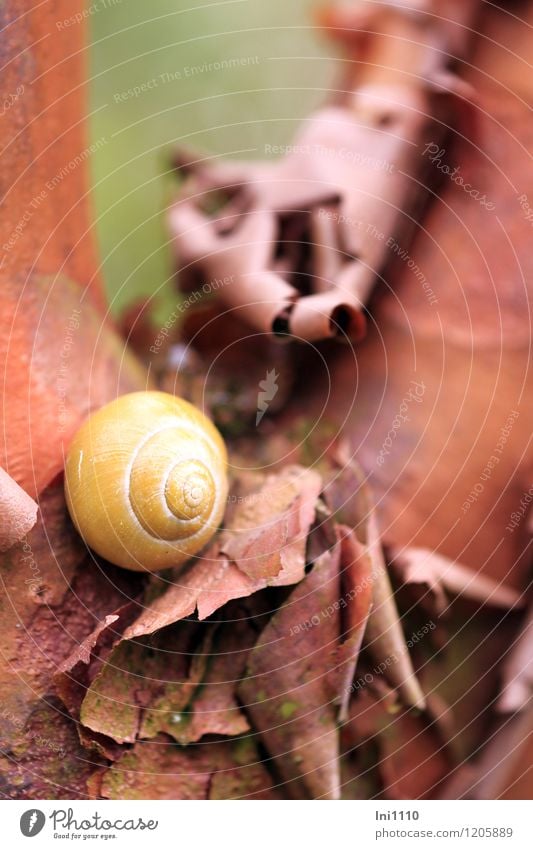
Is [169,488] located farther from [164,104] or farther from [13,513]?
[164,104]

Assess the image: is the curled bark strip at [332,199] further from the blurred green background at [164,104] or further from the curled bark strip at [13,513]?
the curled bark strip at [13,513]

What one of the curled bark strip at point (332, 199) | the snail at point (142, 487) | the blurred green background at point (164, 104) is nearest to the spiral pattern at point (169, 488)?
the snail at point (142, 487)

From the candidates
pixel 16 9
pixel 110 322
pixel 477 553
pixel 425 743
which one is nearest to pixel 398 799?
pixel 425 743

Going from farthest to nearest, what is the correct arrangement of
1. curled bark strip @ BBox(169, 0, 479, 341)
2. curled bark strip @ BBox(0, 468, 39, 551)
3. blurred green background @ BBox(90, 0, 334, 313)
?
blurred green background @ BBox(90, 0, 334, 313)
curled bark strip @ BBox(169, 0, 479, 341)
curled bark strip @ BBox(0, 468, 39, 551)

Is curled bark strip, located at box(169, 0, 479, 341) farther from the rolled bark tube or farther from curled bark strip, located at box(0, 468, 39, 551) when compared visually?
curled bark strip, located at box(0, 468, 39, 551)

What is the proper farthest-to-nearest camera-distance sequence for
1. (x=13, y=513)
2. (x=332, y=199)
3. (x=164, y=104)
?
(x=164, y=104), (x=332, y=199), (x=13, y=513)

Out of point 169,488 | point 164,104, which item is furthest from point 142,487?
point 164,104

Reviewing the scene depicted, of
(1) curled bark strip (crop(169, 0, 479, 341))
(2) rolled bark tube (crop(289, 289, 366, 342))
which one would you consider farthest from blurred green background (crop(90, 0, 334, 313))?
(2) rolled bark tube (crop(289, 289, 366, 342))
